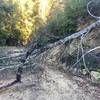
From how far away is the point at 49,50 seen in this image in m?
5.40

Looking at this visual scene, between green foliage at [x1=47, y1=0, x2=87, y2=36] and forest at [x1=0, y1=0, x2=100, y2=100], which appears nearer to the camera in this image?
forest at [x1=0, y1=0, x2=100, y2=100]

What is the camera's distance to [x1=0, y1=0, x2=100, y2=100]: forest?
4926mm

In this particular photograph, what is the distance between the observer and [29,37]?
691 cm

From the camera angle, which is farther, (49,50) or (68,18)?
(68,18)

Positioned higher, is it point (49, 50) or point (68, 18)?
point (68, 18)

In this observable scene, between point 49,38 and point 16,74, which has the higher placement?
point 49,38

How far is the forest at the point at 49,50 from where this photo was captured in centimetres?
493

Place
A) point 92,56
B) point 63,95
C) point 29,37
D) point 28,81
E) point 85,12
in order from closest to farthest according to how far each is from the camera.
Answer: point 63,95 < point 28,81 < point 92,56 < point 85,12 < point 29,37

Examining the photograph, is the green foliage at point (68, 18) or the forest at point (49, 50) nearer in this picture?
the forest at point (49, 50)

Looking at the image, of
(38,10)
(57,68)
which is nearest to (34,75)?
(57,68)

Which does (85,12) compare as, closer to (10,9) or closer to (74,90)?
(10,9)

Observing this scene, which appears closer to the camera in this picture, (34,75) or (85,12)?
(34,75)

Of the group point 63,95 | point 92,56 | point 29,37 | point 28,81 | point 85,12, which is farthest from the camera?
point 29,37

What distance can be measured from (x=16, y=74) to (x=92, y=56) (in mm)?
1445
